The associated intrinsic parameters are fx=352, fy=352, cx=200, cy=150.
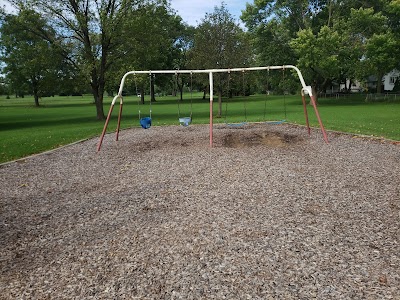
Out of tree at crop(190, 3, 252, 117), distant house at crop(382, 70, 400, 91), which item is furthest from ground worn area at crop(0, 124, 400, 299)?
distant house at crop(382, 70, 400, 91)

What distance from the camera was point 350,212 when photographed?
5.67 meters

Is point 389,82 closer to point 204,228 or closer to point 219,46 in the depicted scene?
point 219,46

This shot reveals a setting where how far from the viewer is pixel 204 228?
16.7 feet

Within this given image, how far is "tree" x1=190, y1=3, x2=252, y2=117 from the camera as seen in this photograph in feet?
81.0

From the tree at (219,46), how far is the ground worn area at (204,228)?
1611 cm

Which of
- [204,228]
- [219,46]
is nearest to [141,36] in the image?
[219,46]

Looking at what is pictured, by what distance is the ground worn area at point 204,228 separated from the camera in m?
3.71

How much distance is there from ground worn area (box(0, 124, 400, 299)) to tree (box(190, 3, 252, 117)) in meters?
16.1

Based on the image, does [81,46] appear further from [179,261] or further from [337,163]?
[179,261]

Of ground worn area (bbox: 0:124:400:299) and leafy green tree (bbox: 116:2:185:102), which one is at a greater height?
leafy green tree (bbox: 116:2:185:102)

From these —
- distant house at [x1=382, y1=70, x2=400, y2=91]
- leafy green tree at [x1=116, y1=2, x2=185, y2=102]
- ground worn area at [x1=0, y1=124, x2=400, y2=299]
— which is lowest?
ground worn area at [x1=0, y1=124, x2=400, y2=299]

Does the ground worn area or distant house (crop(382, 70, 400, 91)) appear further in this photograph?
distant house (crop(382, 70, 400, 91))

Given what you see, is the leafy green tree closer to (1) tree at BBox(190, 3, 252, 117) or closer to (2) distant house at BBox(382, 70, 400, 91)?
(1) tree at BBox(190, 3, 252, 117)

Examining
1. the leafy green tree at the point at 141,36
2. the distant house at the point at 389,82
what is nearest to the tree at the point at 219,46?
the leafy green tree at the point at 141,36
